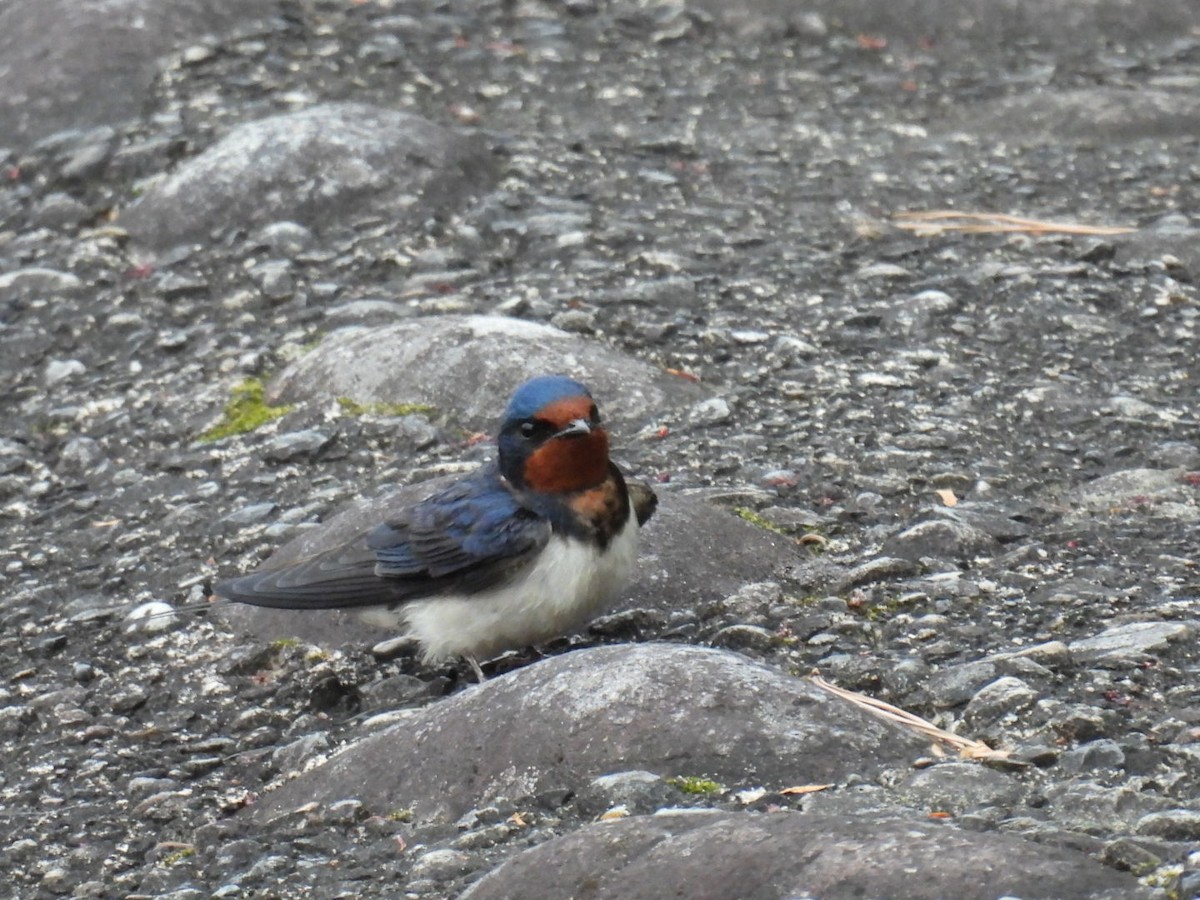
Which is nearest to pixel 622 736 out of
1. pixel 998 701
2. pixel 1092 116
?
pixel 998 701

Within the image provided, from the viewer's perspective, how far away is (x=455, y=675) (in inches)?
184

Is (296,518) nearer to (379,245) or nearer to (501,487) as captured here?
(501,487)

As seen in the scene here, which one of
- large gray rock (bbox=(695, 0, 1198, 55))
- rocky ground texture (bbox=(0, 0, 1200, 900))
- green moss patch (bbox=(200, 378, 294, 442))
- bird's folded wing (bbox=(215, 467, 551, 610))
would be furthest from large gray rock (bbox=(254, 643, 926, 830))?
large gray rock (bbox=(695, 0, 1198, 55))

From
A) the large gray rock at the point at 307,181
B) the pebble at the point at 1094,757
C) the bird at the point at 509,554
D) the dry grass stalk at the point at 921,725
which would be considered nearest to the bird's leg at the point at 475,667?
the bird at the point at 509,554

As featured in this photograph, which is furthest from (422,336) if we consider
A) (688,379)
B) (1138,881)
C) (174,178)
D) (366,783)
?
(1138,881)

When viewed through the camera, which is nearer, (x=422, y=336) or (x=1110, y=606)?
(x=1110, y=606)

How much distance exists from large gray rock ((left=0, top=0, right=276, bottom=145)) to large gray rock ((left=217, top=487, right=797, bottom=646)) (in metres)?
3.68

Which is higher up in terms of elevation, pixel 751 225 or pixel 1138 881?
pixel 1138 881

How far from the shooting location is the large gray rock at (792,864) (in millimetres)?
2850

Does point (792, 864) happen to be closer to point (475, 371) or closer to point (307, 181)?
point (475, 371)

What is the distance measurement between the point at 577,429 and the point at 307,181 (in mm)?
3131

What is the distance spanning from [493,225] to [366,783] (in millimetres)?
3656

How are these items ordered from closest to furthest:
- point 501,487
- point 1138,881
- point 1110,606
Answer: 1. point 1138,881
2. point 1110,606
3. point 501,487

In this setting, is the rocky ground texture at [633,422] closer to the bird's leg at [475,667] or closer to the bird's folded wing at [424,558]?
the bird's leg at [475,667]
